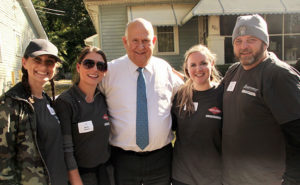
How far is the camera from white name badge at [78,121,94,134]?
7.88 ft

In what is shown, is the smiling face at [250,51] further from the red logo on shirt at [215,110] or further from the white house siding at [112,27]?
the white house siding at [112,27]

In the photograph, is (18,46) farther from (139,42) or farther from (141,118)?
(141,118)

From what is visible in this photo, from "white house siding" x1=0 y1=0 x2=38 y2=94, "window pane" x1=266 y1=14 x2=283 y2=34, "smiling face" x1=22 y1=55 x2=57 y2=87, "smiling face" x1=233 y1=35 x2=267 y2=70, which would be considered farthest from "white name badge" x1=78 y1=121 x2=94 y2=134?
"window pane" x1=266 y1=14 x2=283 y2=34

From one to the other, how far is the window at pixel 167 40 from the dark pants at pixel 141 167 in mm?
9668

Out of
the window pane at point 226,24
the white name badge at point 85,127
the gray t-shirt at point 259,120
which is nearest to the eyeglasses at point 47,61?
the white name badge at point 85,127

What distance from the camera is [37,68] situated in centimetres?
220

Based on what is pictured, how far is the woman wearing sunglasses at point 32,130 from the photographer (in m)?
1.92

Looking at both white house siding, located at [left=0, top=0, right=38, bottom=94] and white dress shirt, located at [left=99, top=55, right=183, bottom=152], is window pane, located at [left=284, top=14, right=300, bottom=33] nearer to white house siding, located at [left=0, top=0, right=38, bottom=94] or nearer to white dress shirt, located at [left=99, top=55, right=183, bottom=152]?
white dress shirt, located at [left=99, top=55, right=183, bottom=152]

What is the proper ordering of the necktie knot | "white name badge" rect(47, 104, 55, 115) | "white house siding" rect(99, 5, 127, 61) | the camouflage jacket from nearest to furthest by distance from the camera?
the camouflage jacket < "white name badge" rect(47, 104, 55, 115) < the necktie knot < "white house siding" rect(99, 5, 127, 61)

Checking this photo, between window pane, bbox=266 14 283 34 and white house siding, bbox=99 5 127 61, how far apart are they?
6620 mm

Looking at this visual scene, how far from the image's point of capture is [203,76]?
2656mm

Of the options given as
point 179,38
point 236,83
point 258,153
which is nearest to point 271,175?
point 258,153

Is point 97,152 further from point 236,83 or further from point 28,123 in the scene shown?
point 236,83

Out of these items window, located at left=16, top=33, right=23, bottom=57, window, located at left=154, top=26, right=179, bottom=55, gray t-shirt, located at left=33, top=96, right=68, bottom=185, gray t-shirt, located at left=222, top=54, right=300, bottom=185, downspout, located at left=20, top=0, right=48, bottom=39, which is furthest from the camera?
downspout, located at left=20, top=0, right=48, bottom=39
